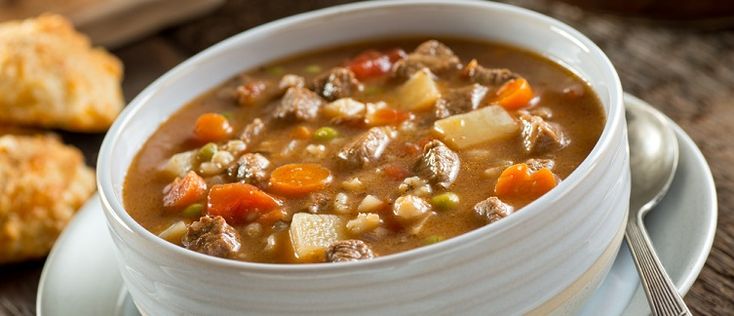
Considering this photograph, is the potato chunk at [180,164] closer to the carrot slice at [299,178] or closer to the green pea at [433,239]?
the carrot slice at [299,178]

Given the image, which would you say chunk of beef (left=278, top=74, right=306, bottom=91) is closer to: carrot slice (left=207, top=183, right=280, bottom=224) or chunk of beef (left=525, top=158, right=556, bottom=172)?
carrot slice (left=207, top=183, right=280, bottom=224)

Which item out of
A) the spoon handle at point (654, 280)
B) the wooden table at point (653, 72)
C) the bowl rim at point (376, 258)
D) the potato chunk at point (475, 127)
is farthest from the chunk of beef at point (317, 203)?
the wooden table at point (653, 72)

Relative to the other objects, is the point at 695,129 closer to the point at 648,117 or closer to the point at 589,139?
the point at 648,117

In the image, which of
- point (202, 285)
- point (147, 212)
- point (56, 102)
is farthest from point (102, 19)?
point (202, 285)

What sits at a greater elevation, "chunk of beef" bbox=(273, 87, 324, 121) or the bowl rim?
the bowl rim

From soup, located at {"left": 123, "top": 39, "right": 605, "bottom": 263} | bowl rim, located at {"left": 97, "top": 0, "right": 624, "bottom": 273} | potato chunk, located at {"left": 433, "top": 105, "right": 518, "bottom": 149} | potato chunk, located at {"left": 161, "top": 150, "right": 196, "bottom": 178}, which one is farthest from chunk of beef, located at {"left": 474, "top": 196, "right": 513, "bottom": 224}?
potato chunk, located at {"left": 161, "top": 150, "right": 196, "bottom": 178}

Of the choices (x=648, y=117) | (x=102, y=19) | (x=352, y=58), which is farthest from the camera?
(x=102, y=19)
